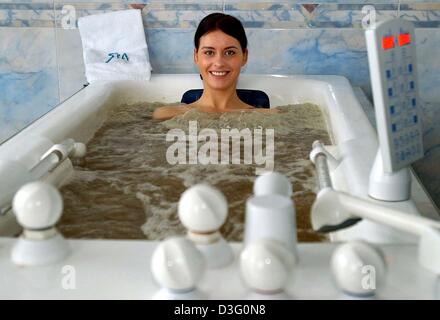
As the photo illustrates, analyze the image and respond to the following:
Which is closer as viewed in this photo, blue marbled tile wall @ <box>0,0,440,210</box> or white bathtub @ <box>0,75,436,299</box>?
white bathtub @ <box>0,75,436,299</box>

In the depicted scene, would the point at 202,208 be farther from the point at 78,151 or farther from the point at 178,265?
the point at 78,151

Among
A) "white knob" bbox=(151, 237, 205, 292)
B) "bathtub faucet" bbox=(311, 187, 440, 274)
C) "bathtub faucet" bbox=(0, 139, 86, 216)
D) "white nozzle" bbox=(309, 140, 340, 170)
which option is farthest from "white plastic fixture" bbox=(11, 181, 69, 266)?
"white nozzle" bbox=(309, 140, 340, 170)

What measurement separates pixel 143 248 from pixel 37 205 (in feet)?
0.56

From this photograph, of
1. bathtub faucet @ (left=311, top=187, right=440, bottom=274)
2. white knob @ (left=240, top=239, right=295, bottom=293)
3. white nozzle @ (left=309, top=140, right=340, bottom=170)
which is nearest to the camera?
white knob @ (left=240, top=239, right=295, bottom=293)

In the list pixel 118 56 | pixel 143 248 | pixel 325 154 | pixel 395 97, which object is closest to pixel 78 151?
pixel 325 154

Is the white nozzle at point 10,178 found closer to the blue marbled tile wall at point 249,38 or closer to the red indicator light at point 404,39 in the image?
the red indicator light at point 404,39

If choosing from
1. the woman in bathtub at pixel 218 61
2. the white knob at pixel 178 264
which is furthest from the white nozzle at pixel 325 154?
the woman in bathtub at pixel 218 61

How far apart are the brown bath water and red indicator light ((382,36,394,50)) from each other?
1.22 ft

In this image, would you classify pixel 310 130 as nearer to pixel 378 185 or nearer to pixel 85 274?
pixel 378 185

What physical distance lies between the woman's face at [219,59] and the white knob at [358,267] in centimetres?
149

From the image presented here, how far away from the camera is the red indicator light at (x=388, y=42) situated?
34.7 inches

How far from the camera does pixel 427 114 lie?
249 centimetres

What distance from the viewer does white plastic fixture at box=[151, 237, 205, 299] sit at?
0.69 meters

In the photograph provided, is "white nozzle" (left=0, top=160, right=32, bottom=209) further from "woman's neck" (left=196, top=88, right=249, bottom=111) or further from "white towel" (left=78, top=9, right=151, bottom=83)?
"white towel" (left=78, top=9, right=151, bottom=83)
